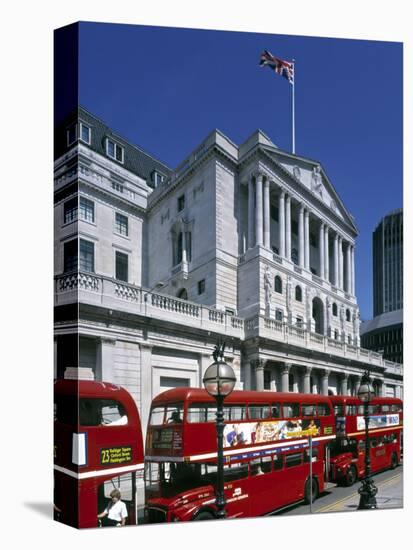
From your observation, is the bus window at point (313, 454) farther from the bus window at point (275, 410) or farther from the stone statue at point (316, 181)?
the stone statue at point (316, 181)

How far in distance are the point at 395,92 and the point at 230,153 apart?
6.12 metres

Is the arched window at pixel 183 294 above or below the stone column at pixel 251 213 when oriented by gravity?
below

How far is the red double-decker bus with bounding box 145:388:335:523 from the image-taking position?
17578mm

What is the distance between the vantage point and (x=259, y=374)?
73.3ft

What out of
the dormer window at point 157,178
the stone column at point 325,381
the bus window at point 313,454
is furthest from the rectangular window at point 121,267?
the stone column at point 325,381

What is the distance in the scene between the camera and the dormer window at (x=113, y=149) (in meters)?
18.5

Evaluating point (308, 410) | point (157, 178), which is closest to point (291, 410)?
point (308, 410)

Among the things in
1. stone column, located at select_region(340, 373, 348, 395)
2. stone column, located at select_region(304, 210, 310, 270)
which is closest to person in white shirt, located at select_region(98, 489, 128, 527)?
stone column, located at select_region(340, 373, 348, 395)

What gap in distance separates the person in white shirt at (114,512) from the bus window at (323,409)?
8.04 metres

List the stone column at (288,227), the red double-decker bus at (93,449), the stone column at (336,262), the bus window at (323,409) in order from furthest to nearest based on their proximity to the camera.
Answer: the stone column at (336,262), the stone column at (288,227), the bus window at (323,409), the red double-decker bus at (93,449)

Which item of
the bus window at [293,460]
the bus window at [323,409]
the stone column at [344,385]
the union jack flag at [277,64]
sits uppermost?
the union jack flag at [277,64]

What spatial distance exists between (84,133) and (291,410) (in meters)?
10.4

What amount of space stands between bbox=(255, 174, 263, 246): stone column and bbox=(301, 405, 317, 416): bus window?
5492 millimetres

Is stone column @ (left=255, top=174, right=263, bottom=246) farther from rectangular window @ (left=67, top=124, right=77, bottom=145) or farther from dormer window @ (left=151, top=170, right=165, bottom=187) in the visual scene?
rectangular window @ (left=67, top=124, right=77, bottom=145)
